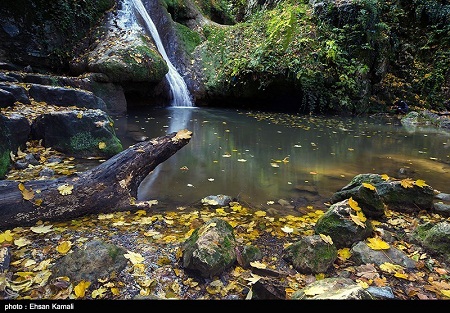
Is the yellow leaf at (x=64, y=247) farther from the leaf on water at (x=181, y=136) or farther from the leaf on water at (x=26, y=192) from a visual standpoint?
the leaf on water at (x=181, y=136)

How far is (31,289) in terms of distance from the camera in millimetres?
1819

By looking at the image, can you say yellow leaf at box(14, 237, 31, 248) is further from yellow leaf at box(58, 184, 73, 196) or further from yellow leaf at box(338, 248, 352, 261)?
yellow leaf at box(338, 248, 352, 261)

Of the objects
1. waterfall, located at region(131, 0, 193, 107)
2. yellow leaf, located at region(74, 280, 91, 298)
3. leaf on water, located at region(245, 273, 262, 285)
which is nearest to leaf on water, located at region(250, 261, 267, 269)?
leaf on water, located at region(245, 273, 262, 285)

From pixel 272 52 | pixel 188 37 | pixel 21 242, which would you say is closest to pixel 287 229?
pixel 21 242

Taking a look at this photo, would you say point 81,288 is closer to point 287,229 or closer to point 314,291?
point 314,291

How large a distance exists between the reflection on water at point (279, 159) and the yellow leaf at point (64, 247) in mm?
1204

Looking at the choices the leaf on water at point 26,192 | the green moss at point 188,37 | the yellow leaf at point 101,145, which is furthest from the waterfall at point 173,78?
the leaf on water at point 26,192

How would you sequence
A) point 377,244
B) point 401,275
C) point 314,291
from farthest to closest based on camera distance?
point 377,244
point 401,275
point 314,291

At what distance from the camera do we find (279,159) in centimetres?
545

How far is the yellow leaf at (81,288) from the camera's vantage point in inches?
70.7

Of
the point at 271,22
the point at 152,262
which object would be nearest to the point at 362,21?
the point at 271,22

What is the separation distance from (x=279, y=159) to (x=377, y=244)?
10.2 ft

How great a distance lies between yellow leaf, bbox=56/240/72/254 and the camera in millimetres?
2273

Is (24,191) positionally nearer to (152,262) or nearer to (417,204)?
(152,262)
